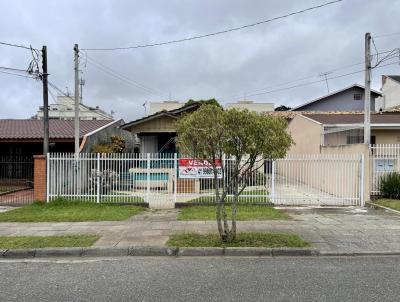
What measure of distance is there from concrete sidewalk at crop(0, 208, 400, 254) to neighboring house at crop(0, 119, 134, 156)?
9.53 metres

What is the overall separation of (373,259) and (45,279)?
559cm

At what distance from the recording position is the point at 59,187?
47.0ft

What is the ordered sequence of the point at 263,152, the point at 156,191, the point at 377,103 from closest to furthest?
the point at 263,152
the point at 156,191
the point at 377,103

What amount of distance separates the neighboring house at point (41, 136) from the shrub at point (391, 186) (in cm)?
1289

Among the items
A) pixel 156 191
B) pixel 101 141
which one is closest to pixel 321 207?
pixel 156 191

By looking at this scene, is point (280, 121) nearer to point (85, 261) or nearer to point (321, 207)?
point (85, 261)

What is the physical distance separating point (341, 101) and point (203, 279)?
38660 millimetres

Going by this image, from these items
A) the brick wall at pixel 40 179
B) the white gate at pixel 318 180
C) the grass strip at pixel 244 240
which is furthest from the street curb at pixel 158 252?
the brick wall at pixel 40 179

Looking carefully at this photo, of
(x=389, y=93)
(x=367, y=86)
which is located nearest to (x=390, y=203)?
(x=367, y=86)

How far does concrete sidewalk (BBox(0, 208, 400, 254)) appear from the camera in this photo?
845 centimetres

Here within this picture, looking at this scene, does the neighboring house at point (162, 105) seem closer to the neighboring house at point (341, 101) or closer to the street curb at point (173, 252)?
the neighboring house at point (341, 101)

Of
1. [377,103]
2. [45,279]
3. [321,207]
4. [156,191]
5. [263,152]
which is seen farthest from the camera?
[377,103]

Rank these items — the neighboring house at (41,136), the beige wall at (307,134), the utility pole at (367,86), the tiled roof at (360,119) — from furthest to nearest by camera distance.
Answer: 1. the beige wall at (307,134)
2. the tiled roof at (360,119)
3. the neighboring house at (41,136)
4. the utility pole at (367,86)

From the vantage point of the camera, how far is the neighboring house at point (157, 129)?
68.3 ft
